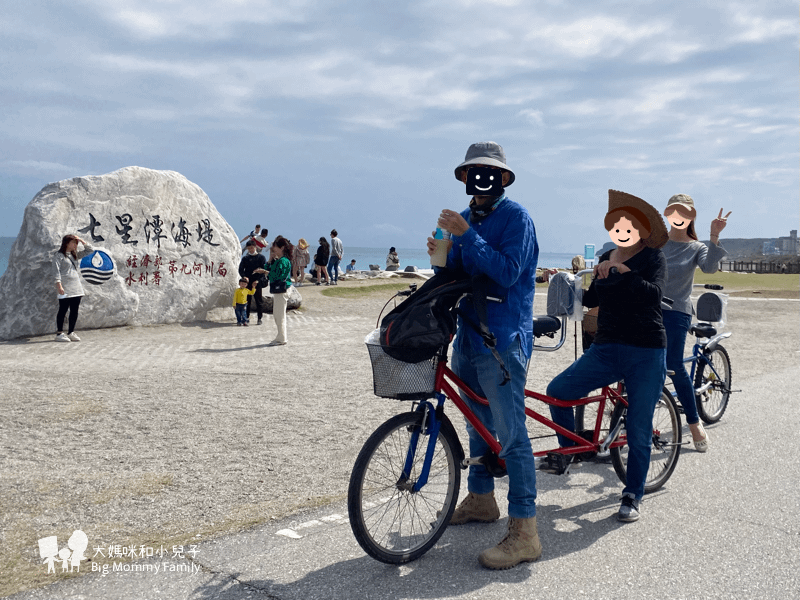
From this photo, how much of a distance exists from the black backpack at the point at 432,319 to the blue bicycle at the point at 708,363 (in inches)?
135

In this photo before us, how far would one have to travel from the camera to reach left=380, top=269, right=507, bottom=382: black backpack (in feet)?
10.5

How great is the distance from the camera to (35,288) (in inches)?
480

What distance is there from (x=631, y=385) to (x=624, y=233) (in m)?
0.89

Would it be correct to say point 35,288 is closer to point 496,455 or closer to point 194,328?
point 194,328

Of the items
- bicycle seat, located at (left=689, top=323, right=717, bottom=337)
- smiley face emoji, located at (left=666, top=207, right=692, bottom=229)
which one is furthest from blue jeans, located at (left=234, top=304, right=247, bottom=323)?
smiley face emoji, located at (left=666, top=207, right=692, bottom=229)

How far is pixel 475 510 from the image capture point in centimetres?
394

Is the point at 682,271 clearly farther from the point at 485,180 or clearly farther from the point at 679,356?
the point at 485,180

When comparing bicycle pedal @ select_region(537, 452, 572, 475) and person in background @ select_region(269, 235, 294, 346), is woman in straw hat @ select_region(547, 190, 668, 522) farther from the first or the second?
person in background @ select_region(269, 235, 294, 346)

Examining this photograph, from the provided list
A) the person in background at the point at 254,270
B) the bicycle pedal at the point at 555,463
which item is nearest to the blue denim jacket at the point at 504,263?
the bicycle pedal at the point at 555,463

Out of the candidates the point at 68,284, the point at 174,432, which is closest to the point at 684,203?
the point at 174,432

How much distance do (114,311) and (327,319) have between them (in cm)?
468

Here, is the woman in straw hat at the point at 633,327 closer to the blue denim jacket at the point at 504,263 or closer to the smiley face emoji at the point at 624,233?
the smiley face emoji at the point at 624,233

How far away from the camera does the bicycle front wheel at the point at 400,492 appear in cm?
327

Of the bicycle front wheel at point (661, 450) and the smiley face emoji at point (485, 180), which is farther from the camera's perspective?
the bicycle front wheel at point (661, 450)
